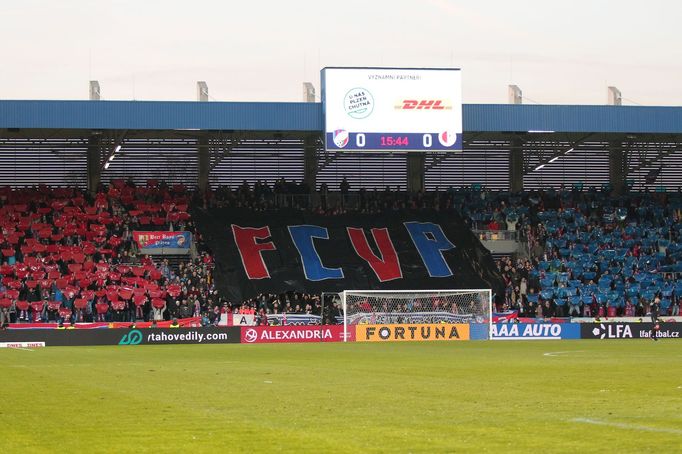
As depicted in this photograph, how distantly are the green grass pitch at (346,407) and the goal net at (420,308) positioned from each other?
23981 mm

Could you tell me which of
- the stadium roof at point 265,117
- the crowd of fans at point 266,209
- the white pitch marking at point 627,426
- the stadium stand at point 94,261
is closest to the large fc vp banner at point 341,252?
the crowd of fans at point 266,209

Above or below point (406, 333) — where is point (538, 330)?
below

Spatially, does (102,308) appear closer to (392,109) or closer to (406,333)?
(406,333)

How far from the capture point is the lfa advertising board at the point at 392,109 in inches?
2327

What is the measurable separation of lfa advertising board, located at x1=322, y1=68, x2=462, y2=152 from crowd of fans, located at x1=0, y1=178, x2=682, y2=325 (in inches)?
330

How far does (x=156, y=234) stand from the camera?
62000 mm

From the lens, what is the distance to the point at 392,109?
59.7 metres

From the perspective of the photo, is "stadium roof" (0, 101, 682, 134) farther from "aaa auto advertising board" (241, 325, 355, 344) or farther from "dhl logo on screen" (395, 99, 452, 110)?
"aaa auto advertising board" (241, 325, 355, 344)

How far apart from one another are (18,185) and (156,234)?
12440 millimetres

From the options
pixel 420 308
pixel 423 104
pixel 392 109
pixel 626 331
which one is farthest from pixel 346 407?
pixel 423 104

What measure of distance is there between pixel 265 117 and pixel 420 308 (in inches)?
546

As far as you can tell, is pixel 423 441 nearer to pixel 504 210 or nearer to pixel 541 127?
pixel 541 127

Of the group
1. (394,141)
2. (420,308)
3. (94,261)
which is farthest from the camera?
(394,141)

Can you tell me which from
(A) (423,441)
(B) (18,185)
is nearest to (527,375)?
(A) (423,441)
